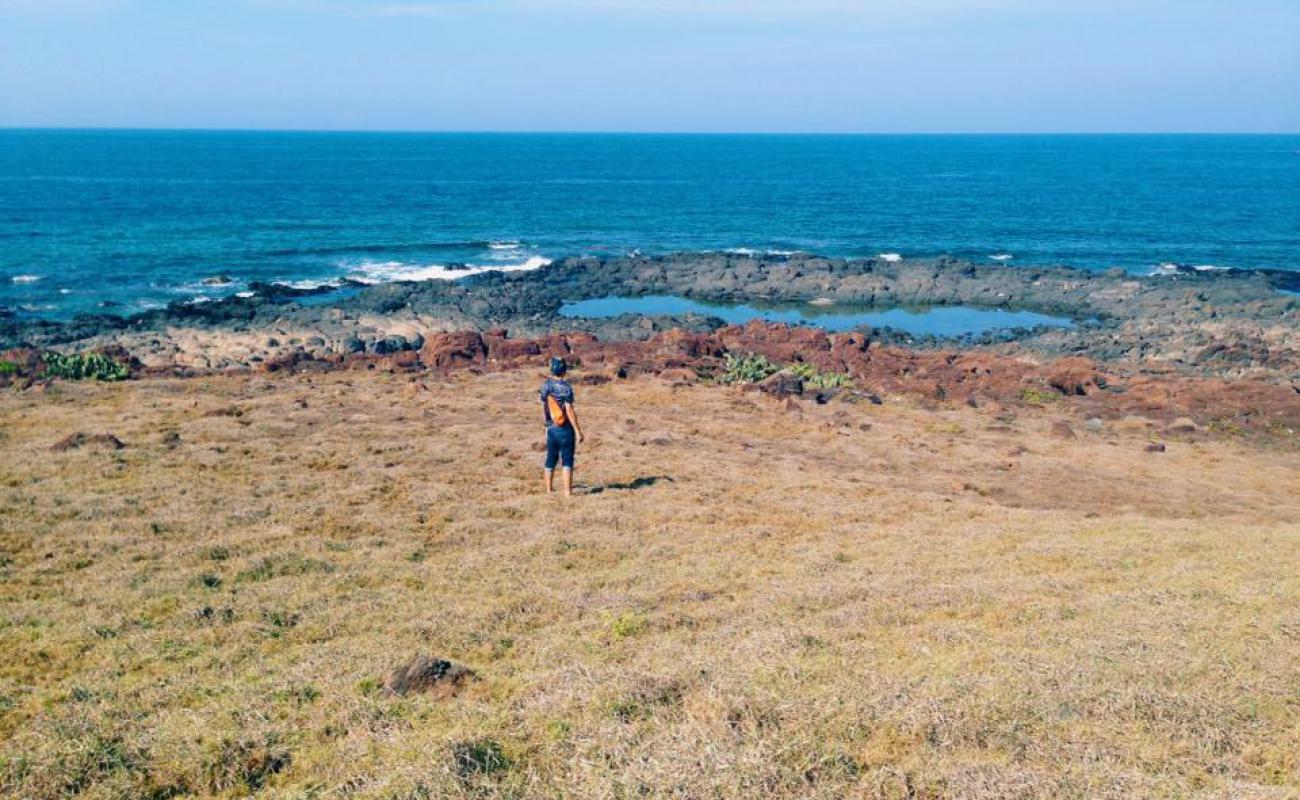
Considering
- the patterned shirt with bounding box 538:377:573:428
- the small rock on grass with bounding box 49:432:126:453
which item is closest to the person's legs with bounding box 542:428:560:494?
the patterned shirt with bounding box 538:377:573:428

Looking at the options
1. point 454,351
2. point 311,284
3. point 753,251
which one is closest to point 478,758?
point 454,351

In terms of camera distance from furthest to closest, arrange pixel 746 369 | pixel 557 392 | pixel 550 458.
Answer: pixel 746 369, pixel 550 458, pixel 557 392

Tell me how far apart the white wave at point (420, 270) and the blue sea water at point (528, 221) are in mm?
318

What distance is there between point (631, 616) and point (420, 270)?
158ft

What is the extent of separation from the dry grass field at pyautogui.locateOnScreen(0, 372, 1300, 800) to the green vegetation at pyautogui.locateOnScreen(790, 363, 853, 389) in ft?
23.8

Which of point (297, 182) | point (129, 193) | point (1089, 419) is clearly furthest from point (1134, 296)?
point (297, 182)

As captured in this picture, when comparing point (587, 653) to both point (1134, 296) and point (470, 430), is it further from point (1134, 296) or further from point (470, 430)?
point (1134, 296)

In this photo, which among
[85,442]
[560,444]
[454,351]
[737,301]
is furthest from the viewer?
[737,301]

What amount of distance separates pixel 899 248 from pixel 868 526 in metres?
55.2

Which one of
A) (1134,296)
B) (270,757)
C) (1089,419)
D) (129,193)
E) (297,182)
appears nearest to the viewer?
(270,757)

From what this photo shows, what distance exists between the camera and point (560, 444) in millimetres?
13531

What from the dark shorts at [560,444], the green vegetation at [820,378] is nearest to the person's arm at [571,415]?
the dark shorts at [560,444]

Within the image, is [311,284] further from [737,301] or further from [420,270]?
[737,301]

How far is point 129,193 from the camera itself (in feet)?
283
